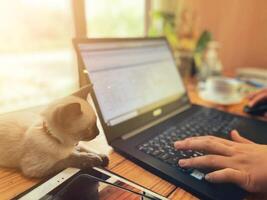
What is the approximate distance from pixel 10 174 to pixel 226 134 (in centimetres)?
55

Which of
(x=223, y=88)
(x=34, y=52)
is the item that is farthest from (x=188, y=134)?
(x=34, y=52)

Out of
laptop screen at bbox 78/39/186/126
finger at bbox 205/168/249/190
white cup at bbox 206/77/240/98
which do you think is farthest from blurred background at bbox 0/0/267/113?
finger at bbox 205/168/249/190

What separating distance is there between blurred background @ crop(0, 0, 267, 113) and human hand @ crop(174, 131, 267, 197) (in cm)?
53

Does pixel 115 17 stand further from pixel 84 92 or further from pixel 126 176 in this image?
pixel 126 176

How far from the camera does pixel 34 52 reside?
45.2 inches

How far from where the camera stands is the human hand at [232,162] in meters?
0.45

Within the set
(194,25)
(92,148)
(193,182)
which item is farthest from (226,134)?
(194,25)

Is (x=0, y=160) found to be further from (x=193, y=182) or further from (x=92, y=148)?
(x=193, y=182)

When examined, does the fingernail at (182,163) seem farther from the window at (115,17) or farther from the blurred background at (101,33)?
the window at (115,17)

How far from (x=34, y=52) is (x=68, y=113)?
769 mm

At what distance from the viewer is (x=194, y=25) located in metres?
1.44

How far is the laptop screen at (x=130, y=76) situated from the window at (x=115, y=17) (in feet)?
1.54

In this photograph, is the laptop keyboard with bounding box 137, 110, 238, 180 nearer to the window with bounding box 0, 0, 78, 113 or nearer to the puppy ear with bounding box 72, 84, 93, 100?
the puppy ear with bounding box 72, 84, 93, 100

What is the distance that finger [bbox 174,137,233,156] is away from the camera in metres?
0.51
